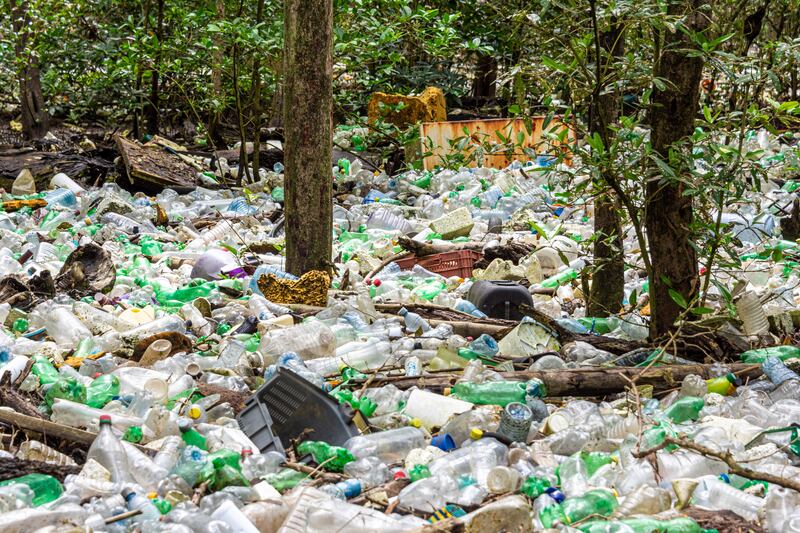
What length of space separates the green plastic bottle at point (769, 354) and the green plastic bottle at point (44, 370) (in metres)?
2.51

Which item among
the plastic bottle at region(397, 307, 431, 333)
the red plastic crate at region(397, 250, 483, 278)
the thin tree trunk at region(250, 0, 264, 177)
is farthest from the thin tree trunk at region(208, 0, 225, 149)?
the plastic bottle at region(397, 307, 431, 333)

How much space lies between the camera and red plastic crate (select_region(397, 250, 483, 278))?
18.0 feet

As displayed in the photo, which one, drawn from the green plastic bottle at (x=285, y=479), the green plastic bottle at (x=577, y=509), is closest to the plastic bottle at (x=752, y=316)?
the green plastic bottle at (x=577, y=509)

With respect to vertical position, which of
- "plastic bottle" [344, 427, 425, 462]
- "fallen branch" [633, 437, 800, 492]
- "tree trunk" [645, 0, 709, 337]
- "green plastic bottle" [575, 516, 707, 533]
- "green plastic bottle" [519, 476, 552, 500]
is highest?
"tree trunk" [645, 0, 709, 337]

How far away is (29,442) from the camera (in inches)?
102

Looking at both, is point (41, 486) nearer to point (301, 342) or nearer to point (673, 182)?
point (301, 342)

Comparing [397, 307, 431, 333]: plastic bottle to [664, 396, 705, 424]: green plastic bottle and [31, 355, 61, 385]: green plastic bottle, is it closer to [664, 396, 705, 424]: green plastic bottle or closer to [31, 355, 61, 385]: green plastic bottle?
[664, 396, 705, 424]: green plastic bottle

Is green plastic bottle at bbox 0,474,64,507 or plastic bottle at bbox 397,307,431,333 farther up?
plastic bottle at bbox 397,307,431,333

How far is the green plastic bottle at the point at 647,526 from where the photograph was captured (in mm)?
2072

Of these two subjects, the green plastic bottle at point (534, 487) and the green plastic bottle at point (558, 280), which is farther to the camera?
the green plastic bottle at point (558, 280)

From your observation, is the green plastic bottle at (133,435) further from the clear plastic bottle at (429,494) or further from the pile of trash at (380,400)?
the clear plastic bottle at (429,494)

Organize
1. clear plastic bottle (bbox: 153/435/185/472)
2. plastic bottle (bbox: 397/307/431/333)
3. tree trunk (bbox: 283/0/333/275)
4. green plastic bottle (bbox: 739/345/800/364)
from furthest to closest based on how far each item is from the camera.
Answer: tree trunk (bbox: 283/0/333/275), plastic bottle (bbox: 397/307/431/333), green plastic bottle (bbox: 739/345/800/364), clear plastic bottle (bbox: 153/435/185/472)

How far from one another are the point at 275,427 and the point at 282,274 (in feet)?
6.93

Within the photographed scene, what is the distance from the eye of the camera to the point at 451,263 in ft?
18.1
